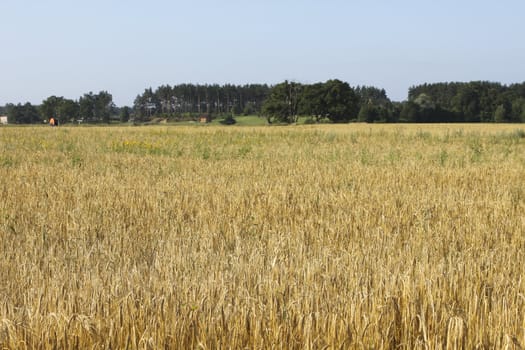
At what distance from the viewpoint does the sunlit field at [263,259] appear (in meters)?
3.08

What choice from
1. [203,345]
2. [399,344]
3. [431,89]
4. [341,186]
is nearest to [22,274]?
[203,345]

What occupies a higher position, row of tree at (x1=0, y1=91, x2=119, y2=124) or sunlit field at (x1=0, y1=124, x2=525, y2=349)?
row of tree at (x1=0, y1=91, x2=119, y2=124)

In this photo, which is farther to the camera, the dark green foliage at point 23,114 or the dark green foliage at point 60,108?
the dark green foliage at point 23,114

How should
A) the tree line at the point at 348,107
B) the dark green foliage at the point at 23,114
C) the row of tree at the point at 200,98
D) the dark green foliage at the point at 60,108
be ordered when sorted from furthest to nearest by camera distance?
the row of tree at the point at 200,98
the dark green foliage at the point at 23,114
the dark green foliage at the point at 60,108
the tree line at the point at 348,107

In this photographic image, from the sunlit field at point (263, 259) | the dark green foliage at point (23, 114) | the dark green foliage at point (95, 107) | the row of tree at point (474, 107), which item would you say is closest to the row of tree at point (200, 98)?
the dark green foliage at point (95, 107)

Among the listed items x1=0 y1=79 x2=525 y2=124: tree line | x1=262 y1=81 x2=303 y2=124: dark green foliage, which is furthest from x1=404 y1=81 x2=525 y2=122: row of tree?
x1=262 y1=81 x2=303 y2=124: dark green foliage

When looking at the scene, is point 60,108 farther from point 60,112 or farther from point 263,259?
point 263,259

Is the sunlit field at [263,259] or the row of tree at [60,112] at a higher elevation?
the row of tree at [60,112]

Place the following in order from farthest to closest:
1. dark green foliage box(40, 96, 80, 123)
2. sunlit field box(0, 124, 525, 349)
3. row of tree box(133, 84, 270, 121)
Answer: row of tree box(133, 84, 270, 121) < dark green foliage box(40, 96, 80, 123) < sunlit field box(0, 124, 525, 349)

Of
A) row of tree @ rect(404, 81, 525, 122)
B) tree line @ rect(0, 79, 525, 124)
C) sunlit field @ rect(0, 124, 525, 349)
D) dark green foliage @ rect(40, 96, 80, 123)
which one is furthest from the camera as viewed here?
dark green foliage @ rect(40, 96, 80, 123)

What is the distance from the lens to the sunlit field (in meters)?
3.08

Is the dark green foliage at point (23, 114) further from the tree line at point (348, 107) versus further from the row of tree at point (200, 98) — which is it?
the row of tree at point (200, 98)

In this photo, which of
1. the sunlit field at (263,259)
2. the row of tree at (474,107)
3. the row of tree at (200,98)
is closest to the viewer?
the sunlit field at (263,259)

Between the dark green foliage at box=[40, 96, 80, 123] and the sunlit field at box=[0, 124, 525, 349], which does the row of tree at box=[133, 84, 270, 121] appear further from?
the sunlit field at box=[0, 124, 525, 349]
